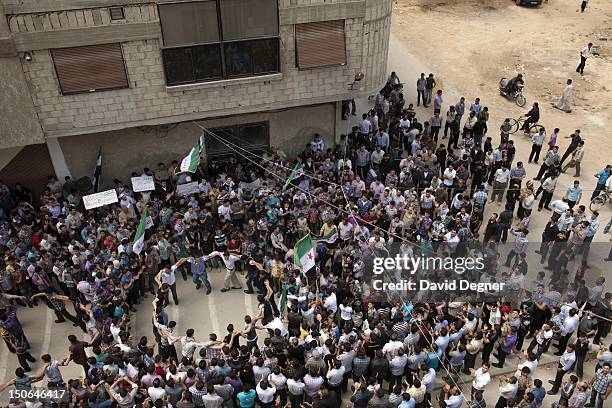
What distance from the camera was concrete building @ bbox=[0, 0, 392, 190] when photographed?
14461mm

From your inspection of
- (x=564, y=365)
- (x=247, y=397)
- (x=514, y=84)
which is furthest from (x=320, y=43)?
(x=514, y=84)

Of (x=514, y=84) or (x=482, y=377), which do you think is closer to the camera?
(x=482, y=377)

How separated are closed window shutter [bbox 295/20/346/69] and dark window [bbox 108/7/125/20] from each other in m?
4.63

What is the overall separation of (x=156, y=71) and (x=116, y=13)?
5.77 feet

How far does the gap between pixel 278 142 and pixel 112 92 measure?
18.6ft

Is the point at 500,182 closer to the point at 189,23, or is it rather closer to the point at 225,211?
the point at 225,211

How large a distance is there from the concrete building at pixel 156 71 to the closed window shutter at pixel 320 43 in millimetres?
29

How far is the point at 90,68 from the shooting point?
590 inches

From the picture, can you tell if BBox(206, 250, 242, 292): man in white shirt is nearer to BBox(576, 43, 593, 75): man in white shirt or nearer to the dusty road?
the dusty road

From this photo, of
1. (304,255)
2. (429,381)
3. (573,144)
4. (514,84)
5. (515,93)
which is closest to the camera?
(429,381)

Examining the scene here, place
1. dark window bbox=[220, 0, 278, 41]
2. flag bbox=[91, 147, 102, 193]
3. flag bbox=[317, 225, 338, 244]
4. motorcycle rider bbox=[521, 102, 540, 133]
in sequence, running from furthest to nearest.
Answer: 1. motorcycle rider bbox=[521, 102, 540, 133]
2. flag bbox=[91, 147, 102, 193]
3. dark window bbox=[220, 0, 278, 41]
4. flag bbox=[317, 225, 338, 244]

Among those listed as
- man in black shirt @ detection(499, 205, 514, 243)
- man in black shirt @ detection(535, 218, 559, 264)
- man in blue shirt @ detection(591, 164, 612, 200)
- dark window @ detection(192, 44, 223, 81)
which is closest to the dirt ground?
man in blue shirt @ detection(591, 164, 612, 200)

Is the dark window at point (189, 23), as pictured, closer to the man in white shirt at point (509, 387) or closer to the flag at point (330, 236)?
the flag at point (330, 236)

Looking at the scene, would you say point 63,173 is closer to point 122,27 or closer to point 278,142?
point 122,27
